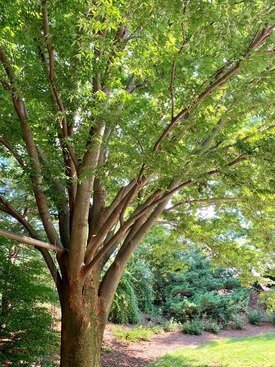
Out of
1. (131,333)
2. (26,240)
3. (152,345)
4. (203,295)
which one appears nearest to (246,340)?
(152,345)

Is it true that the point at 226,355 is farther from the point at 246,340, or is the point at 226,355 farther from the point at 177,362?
the point at 246,340

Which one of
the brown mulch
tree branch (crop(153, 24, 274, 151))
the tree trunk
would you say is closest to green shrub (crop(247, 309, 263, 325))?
the brown mulch

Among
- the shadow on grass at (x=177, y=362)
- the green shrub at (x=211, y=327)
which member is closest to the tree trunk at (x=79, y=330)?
the shadow on grass at (x=177, y=362)

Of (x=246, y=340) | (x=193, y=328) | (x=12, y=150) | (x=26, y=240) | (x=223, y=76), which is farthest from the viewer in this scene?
(x=193, y=328)

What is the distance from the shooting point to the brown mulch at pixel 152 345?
690cm

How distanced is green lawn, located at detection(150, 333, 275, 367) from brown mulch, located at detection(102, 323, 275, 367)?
415 mm

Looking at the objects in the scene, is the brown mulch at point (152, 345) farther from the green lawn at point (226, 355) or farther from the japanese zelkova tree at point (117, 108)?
the japanese zelkova tree at point (117, 108)

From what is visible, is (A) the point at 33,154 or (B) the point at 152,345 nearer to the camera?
(A) the point at 33,154

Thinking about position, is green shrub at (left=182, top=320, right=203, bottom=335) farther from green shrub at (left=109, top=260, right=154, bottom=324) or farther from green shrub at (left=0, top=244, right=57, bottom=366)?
green shrub at (left=0, top=244, right=57, bottom=366)

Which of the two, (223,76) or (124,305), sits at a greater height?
(223,76)

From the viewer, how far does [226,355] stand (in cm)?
746

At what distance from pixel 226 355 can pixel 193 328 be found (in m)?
3.41

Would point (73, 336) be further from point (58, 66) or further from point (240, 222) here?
point (240, 222)

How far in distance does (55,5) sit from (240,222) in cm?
449
